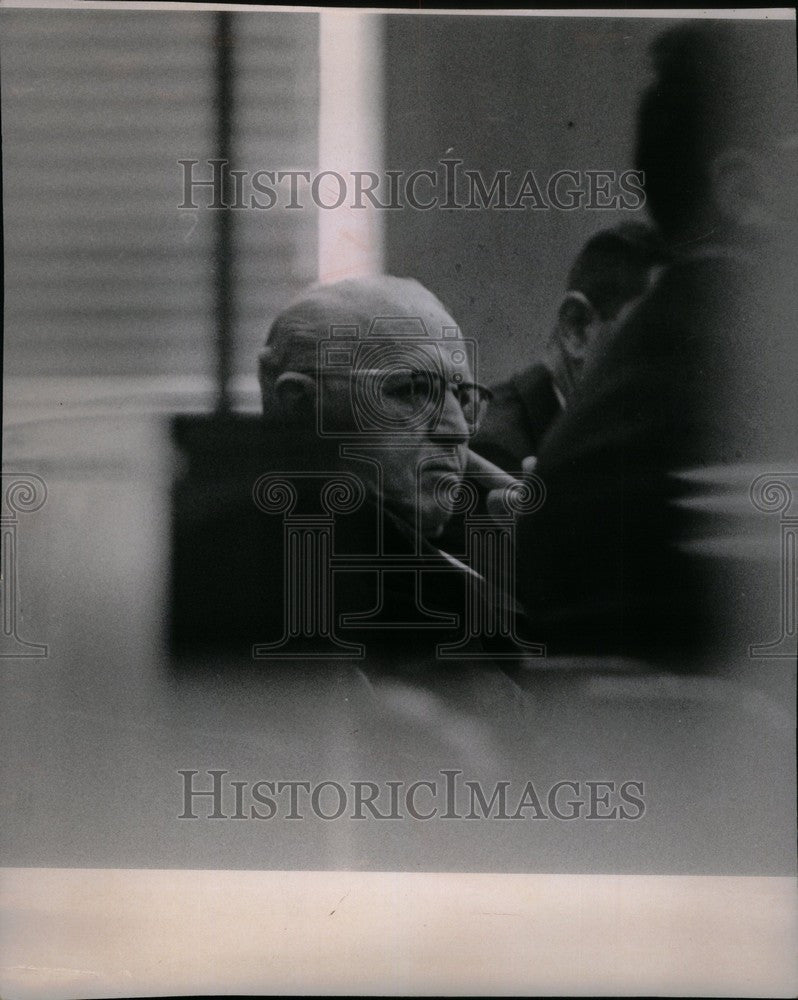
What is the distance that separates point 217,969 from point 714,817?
4.73 ft

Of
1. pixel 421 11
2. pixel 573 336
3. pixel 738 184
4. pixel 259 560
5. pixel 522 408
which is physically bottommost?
pixel 259 560

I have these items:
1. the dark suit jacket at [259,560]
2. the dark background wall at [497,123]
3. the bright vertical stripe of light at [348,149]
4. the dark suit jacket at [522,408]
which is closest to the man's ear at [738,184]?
the dark background wall at [497,123]

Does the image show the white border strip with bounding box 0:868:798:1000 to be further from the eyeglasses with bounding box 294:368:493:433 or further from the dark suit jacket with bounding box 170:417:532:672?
the eyeglasses with bounding box 294:368:493:433

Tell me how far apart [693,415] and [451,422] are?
671 mm

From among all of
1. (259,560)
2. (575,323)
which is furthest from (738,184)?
(259,560)

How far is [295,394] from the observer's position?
294 cm

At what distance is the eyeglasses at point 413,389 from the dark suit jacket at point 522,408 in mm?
32

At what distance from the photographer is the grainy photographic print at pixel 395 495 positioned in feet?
9.59

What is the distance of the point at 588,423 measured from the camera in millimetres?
2955

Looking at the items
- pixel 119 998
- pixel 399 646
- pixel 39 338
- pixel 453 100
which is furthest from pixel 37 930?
pixel 453 100

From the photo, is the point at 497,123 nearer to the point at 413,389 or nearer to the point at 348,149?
the point at 348,149

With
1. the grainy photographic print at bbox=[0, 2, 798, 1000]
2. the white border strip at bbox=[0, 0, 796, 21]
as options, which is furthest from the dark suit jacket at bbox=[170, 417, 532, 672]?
the white border strip at bbox=[0, 0, 796, 21]

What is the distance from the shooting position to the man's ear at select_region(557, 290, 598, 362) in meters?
2.94

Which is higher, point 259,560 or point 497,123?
point 497,123
